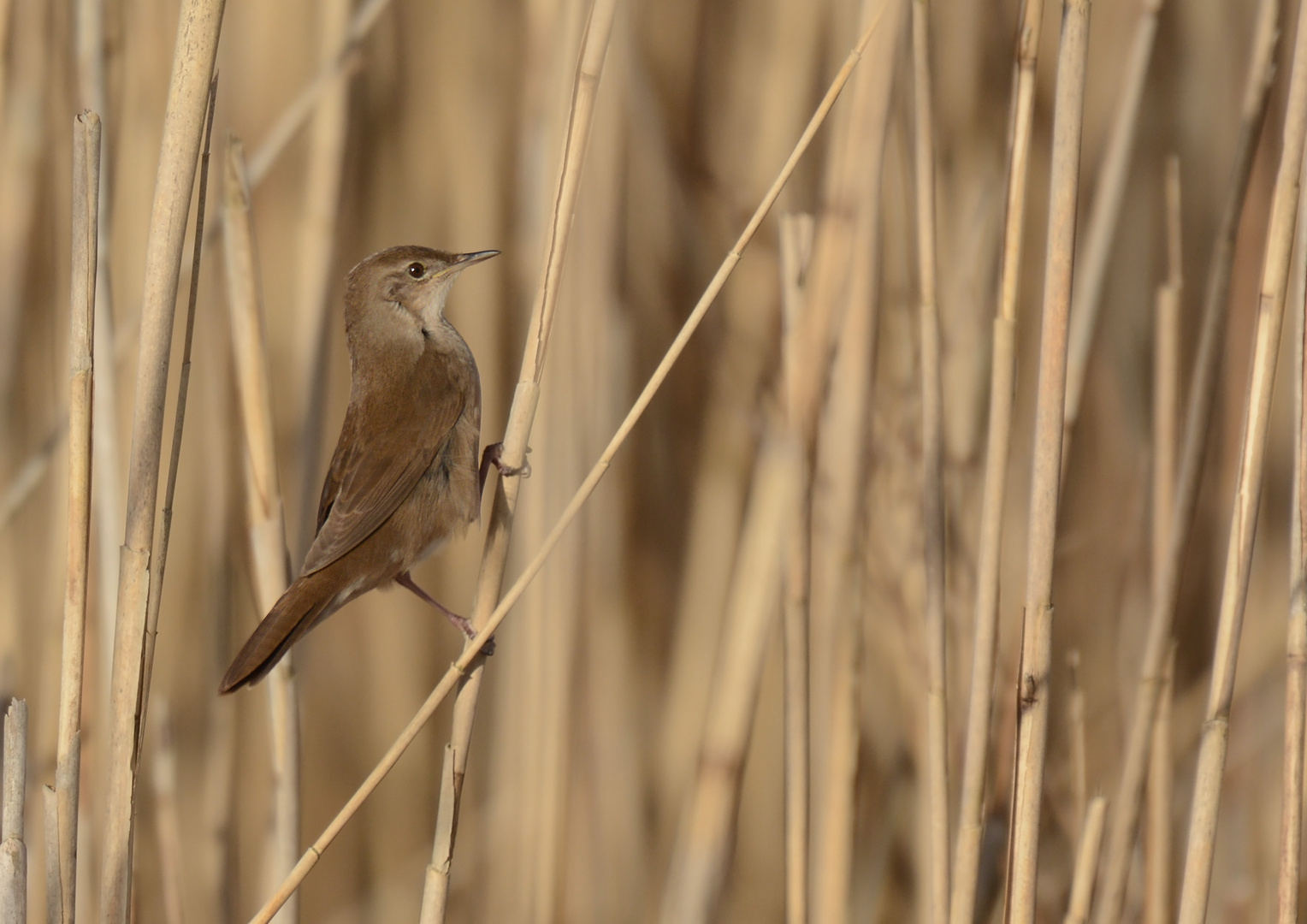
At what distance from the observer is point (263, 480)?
1.37m

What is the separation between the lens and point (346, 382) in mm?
2119

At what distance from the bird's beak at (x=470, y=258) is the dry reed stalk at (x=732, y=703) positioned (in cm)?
52

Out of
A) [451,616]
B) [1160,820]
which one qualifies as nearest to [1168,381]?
[1160,820]

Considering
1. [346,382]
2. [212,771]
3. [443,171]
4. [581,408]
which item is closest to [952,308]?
[581,408]

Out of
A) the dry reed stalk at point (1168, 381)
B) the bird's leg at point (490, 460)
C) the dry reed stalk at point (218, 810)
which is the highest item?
the dry reed stalk at point (1168, 381)

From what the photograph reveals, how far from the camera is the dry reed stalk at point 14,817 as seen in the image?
3.23 feet

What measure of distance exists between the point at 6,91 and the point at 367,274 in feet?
1.94

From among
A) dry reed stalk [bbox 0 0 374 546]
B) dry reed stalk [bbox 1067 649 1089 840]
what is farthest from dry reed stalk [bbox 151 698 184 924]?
dry reed stalk [bbox 1067 649 1089 840]

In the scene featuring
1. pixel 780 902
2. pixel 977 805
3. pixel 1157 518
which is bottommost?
pixel 780 902

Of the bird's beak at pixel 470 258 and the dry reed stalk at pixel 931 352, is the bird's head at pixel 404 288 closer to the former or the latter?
the bird's beak at pixel 470 258

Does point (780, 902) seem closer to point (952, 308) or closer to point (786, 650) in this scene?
point (786, 650)

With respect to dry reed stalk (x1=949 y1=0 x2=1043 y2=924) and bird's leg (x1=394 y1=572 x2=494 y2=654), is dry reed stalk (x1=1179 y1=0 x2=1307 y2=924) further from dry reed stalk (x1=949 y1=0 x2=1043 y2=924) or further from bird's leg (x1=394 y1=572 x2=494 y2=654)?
bird's leg (x1=394 y1=572 x2=494 y2=654)

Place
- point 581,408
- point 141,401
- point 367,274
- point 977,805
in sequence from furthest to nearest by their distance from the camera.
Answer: point 367,274
point 581,408
point 977,805
point 141,401

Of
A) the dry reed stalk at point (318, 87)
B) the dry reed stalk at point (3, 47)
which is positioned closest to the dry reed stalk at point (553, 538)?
the dry reed stalk at point (318, 87)
